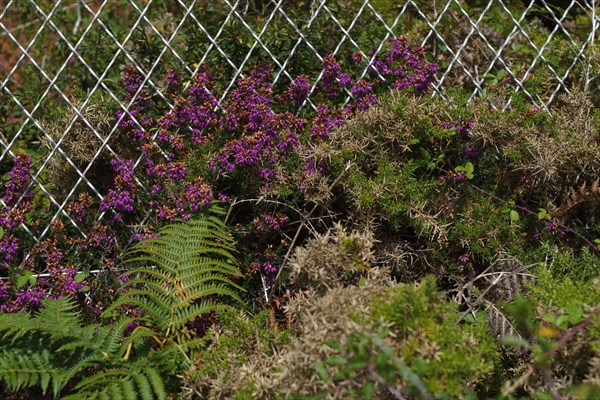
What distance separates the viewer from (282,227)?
12.0 ft

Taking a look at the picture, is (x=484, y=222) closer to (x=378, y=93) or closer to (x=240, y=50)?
(x=378, y=93)

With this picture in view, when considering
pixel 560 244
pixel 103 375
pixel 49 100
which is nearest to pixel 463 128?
pixel 560 244

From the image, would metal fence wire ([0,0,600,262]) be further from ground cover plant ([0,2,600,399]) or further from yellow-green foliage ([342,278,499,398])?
yellow-green foliage ([342,278,499,398])

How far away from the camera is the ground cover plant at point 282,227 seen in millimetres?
2828

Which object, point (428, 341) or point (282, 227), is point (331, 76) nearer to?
point (282, 227)

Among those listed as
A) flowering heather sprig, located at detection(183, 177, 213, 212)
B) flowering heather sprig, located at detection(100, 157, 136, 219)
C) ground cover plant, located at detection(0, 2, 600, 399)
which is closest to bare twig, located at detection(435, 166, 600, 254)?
ground cover plant, located at detection(0, 2, 600, 399)

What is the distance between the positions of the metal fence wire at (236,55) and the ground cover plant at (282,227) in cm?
7

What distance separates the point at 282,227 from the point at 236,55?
1103 millimetres

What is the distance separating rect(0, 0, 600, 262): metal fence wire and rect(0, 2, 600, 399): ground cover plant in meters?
0.07

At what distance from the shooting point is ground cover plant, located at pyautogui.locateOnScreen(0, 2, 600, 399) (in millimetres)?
2828

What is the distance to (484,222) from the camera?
3.59 m

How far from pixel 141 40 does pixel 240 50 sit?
59cm

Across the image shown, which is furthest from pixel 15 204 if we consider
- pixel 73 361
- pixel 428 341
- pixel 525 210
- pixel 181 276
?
pixel 525 210

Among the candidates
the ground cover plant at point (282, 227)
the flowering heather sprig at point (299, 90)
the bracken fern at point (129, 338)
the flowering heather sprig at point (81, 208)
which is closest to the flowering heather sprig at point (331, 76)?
the ground cover plant at point (282, 227)
